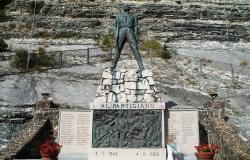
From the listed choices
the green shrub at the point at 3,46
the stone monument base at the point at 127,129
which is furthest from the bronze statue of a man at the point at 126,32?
the green shrub at the point at 3,46

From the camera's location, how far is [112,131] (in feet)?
47.6

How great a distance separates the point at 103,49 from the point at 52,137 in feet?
40.7

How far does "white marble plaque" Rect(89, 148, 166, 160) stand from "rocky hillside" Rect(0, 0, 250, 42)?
60.6 ft

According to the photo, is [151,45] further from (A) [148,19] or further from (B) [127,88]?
(B) [127,88]

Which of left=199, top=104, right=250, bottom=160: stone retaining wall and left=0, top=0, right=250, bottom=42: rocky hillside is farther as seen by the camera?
left=0, top=0, right=250, bottom=42: rocky hillside

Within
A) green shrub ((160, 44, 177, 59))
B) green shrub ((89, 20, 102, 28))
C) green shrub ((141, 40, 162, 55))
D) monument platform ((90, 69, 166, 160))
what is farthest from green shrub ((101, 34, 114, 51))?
monument platform ((90, 69, 166, 160))

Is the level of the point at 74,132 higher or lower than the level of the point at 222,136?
higher

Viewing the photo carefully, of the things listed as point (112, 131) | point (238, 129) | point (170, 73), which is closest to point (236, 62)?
point (170, 73)

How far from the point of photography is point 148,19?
117ft

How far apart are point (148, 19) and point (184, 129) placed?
21.0 meters

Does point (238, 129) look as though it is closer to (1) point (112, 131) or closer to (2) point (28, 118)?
(1) point (112, 131)

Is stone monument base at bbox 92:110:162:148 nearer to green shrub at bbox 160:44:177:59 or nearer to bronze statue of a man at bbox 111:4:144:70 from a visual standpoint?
bronze statue of a man at bbox 111:4:144:70

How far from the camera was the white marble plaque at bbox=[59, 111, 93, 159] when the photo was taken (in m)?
15.6

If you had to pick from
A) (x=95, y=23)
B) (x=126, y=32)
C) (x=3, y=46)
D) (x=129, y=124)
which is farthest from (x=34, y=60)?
(x=129, y=124)
